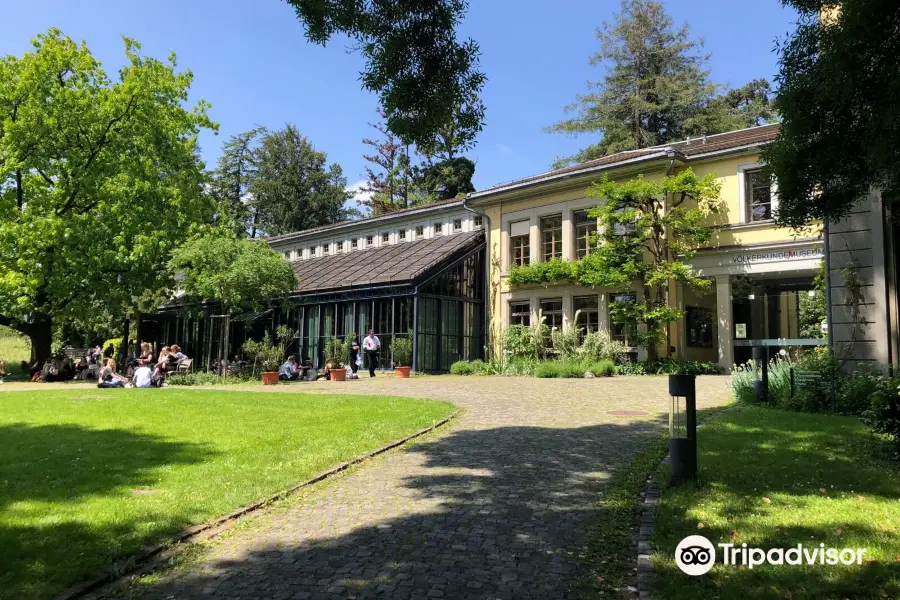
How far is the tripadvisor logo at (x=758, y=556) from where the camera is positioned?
149 inches

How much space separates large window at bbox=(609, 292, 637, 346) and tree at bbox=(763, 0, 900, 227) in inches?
523

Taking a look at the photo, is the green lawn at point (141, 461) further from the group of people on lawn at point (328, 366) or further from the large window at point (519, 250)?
the large window at point (519, 250)

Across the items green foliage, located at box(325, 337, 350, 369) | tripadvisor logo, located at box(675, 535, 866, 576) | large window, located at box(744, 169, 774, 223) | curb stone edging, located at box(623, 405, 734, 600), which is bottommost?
curb stone edging, located at box(623, 405, 734, 600)

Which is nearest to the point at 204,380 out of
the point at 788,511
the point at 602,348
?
the point at 602,348

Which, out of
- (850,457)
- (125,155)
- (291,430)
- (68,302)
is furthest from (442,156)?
(850,457)

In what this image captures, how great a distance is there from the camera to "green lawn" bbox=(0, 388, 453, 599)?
447 cm

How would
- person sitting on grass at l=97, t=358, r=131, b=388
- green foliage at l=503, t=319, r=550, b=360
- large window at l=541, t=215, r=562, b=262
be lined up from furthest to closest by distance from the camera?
large window at l=541, t=215, r=562, b=262 → green foliage at l=503, t=319, r=550, b=360 → person sitting on grass at l=97, t=358, r=131, b=388

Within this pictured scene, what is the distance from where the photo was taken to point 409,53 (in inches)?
262

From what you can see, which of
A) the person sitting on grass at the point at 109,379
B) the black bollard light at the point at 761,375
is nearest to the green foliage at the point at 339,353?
the person sitting on grass at the point at 109,379

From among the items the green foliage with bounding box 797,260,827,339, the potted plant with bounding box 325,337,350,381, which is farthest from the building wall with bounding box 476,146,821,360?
the potted plant with bounding box 325,337,350,381

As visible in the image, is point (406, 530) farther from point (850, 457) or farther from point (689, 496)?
point (850, 457)

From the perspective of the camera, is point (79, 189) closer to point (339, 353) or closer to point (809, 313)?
point (339, 353)

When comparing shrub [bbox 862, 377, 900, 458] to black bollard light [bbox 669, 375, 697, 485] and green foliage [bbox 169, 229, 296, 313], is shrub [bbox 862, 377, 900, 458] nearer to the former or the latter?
black bollard light [bbox 669, 375, 697, 485]

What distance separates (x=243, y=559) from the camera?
438 centimetres
